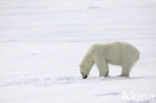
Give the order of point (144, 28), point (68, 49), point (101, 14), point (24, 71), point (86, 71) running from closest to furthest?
point (86, 71) < point (24, 71) < point (68, 49) < point (144, 28) < point (101, 14)

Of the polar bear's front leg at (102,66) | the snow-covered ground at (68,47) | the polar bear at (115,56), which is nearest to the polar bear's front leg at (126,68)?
the polar bear at (115,56)

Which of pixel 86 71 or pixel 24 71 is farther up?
pixel 86 71

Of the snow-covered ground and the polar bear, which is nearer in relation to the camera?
the snow-covered ground

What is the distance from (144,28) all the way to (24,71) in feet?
41.9

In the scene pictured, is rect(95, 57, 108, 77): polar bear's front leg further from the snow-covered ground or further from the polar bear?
the snow-covered ground

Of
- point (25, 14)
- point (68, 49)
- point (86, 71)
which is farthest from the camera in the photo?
point (25, 14)

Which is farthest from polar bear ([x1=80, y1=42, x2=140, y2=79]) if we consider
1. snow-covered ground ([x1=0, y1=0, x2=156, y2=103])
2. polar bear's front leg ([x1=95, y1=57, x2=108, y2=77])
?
snow-covered ground ([x1=0, y1=0, x2=156, y2=103])

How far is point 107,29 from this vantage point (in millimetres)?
22531

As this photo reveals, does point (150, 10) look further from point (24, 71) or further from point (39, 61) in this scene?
point (24, 71)

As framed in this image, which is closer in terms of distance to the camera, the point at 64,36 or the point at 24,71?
the point at 24,71

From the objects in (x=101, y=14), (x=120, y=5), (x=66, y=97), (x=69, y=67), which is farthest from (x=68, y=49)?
(x=120, y=5)

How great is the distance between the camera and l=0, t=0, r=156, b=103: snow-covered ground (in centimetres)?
573

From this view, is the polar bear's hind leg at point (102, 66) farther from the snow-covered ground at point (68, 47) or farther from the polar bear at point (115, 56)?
the snow-covered ground at point (68, 47)

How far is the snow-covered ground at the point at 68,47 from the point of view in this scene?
225 inches
